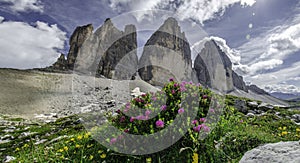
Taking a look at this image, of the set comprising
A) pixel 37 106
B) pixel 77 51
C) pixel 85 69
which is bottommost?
pixel 37 106

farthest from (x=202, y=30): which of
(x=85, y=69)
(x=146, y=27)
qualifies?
(x=85, y=69)

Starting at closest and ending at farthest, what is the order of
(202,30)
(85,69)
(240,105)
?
(202,30) → (240,105) → (85,69)

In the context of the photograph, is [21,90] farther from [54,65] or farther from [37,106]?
[54,65]

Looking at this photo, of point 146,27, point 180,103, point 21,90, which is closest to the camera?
point 180,103

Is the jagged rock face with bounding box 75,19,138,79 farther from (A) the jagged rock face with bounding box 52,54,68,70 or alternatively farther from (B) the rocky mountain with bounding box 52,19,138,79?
(A) the jagged rock face with bounding box 52,54,68,70

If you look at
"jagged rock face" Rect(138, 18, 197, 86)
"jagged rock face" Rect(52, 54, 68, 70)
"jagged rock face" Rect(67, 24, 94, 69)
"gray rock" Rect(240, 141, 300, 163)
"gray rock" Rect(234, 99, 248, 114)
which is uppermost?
"jagged rock face" Rect(67, 24, 94, 69)

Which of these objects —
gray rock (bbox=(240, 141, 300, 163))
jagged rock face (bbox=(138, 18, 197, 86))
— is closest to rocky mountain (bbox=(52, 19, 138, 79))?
jagged rock face (bbox=(138, 18, 197, 86))

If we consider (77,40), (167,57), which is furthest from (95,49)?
(167,57)

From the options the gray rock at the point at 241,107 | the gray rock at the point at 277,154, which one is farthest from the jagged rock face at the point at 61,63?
the gray rock at the point at 277,154
